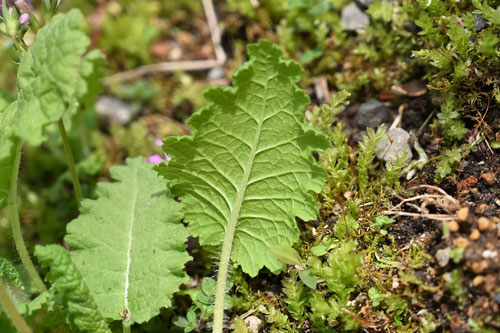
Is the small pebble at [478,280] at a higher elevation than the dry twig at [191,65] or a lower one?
lower

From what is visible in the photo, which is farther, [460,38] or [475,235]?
[460,38]

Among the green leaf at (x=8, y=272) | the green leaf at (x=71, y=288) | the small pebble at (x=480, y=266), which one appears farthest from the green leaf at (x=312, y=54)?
the green leaf at (x=8, y=272)

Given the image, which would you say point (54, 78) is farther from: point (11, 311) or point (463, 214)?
point (463, 214)

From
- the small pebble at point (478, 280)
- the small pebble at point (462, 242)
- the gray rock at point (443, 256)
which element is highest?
the small pebble at point (462, 242)

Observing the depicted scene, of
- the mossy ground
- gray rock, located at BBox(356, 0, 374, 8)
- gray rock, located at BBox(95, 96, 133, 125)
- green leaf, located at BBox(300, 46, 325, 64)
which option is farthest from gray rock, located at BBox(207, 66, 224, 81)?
gray rock, located at BBox(356, 0, 374, 8)

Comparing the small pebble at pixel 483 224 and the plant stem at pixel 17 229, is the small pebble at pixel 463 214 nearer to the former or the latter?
the small pebble at pixel 483 224

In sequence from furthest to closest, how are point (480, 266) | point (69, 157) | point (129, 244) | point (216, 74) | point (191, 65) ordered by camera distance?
point (191, 65) < point (216, 74) < point (69, 157) < point (129, 244) < point (480, 266)

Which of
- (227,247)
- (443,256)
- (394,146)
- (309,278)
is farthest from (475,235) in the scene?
(227,247)
